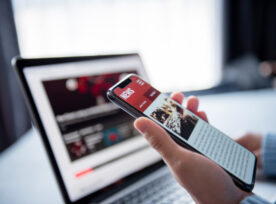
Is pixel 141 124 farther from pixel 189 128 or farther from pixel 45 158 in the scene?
pixel 45 158

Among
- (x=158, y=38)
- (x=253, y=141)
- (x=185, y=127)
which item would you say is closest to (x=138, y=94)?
(x=185, y=127)

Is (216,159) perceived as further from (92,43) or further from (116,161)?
(92,43)

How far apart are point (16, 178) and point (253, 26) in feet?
9.22

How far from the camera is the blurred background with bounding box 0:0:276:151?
41.4 inches

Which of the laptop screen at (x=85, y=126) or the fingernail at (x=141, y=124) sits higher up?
the fingernail at (x=141, y=124)

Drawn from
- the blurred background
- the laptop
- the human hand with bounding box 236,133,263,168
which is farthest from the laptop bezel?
the blurred background

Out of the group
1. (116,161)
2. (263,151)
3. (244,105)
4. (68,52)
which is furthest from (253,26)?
(116,161)

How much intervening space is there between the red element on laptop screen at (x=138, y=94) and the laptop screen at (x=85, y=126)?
0.44 ft

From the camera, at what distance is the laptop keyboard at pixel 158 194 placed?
433 mm

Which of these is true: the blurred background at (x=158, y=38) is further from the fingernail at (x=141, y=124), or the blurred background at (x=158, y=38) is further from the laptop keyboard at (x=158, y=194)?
the fingernail at (x=141, y=124)

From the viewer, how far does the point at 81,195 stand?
0.45m

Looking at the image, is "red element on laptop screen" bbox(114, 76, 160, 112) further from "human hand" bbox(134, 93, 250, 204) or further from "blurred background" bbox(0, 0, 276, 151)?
"blurred background" bbox(0, 0, 276, 151)

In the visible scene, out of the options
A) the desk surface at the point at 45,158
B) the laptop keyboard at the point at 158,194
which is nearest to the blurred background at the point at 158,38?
the desk surface at the point at 45,158

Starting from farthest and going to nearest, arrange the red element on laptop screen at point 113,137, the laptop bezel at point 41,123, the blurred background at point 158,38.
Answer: the blurred background at point 158,38, the red element on laptop screen at point 113,137, the laptop bezel at point 41,123
